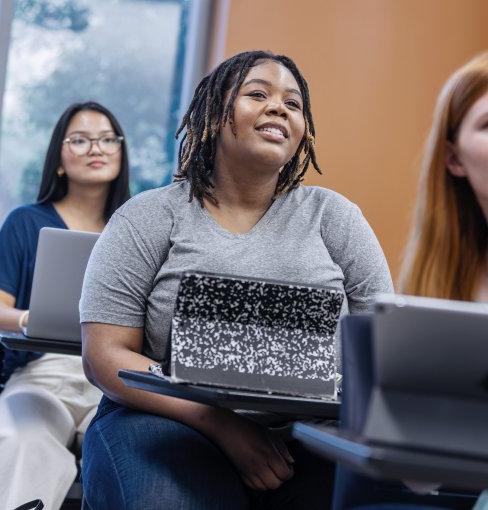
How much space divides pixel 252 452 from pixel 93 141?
5.46 feet

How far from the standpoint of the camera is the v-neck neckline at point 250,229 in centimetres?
170

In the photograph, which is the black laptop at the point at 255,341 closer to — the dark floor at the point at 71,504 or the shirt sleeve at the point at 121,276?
the shirt sleeve at the point at 121,276

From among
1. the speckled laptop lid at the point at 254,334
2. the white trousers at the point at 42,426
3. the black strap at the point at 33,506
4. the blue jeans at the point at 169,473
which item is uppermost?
the speckled laptop lid at the point at 254,334

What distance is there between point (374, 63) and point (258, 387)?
2.71 meters

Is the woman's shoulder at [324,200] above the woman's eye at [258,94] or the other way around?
the other way around

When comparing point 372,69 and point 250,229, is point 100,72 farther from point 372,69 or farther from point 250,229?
point 250,229

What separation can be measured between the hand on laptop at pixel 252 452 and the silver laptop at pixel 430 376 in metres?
0.58

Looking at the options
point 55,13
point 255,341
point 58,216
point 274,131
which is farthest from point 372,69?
point 255,341

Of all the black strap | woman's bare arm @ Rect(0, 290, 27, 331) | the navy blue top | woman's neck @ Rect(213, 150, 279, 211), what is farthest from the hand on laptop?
the navy blue top

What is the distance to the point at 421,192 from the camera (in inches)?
52.9

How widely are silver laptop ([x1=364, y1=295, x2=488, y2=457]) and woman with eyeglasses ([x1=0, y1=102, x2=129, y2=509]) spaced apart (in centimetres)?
145

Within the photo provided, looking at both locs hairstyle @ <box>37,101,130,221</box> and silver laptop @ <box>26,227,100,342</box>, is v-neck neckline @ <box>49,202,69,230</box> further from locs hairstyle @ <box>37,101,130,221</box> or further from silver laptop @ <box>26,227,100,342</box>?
silver laptop @ <box>26,227,100,342</box>

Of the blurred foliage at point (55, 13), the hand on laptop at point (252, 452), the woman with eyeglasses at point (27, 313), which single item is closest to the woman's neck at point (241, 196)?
the hand on laptop at point (252, 452)

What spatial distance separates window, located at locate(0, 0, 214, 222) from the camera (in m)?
3.74
